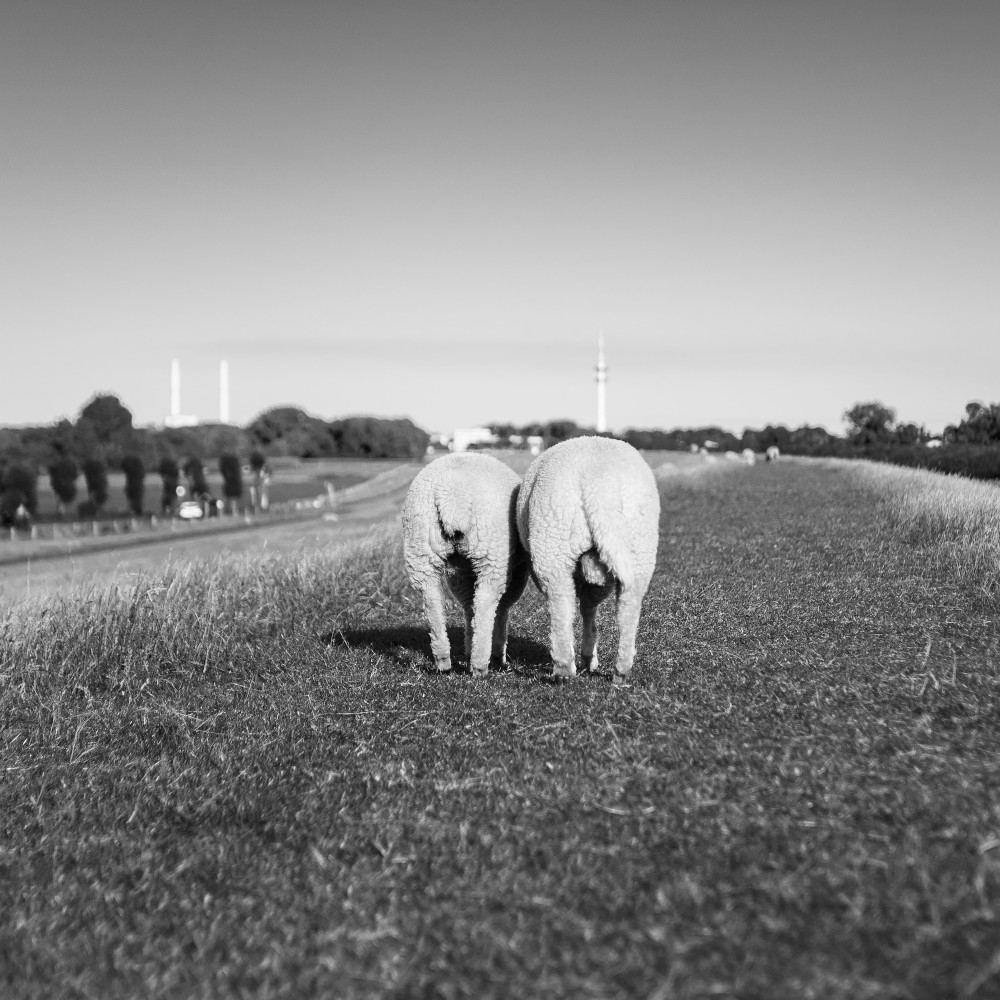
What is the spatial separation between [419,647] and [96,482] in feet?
350

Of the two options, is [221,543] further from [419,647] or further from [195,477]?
[419,647]

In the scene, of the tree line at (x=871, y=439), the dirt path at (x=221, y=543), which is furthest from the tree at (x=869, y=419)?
the dirt path at (x=221, y=543)

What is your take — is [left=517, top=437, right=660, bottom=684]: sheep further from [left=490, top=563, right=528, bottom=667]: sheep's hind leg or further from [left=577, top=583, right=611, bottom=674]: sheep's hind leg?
[left=490, top=563, right=528, bottom=667]: sheep's hind leg

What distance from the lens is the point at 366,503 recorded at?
117 metres

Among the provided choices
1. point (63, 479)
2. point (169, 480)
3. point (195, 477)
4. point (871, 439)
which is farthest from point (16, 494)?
point (871, 439)

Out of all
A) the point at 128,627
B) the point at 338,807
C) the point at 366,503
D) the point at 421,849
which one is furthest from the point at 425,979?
the point at 366,503

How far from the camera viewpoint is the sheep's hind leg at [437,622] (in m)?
10.4

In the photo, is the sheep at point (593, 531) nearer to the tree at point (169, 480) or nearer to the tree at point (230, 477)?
the tree at point (169, 480)

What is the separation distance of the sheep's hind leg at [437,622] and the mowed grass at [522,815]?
8.7 inches

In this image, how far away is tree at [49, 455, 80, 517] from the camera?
106000mm

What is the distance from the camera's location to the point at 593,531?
9.05m

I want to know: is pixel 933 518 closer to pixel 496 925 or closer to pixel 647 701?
pixel 647 701

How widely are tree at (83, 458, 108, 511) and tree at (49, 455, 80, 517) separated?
156cm

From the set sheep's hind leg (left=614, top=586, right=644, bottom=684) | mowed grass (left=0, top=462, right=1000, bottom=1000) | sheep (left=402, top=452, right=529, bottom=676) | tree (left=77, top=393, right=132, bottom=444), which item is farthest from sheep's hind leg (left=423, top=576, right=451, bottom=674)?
tree (left=77, top=393, right=132, bottom=444)
